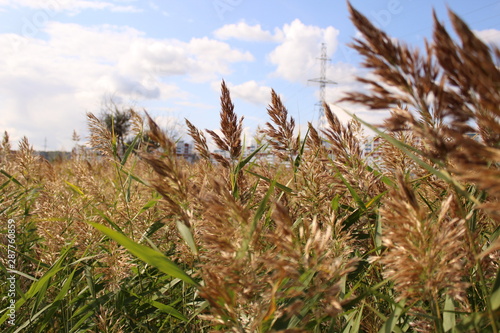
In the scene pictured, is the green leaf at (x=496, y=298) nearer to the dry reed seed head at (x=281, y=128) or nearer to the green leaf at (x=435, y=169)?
the green leaf at (x=435, y=169)

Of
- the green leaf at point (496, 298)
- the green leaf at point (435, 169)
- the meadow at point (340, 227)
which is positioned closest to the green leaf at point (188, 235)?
the meadow at point (340, 227)

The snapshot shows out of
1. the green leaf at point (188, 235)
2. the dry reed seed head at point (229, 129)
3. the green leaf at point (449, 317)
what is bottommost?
the green leaf at point (449, 317)

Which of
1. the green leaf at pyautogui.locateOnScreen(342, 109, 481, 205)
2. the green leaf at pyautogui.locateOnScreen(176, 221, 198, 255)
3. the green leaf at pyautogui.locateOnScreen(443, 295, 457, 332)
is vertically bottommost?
the green leaf at pyautogui.locateOnScreen(443, 295, 457, 332)

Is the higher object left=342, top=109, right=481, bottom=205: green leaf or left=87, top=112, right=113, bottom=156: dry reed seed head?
left=87, top=112, right=113, bottom=156: dry reed seed head

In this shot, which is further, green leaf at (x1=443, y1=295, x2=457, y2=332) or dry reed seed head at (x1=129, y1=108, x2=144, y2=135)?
dry reed seed head at (x1=129, y1=108, x2=144, y2=135)

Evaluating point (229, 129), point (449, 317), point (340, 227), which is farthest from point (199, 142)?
point (449, 317)

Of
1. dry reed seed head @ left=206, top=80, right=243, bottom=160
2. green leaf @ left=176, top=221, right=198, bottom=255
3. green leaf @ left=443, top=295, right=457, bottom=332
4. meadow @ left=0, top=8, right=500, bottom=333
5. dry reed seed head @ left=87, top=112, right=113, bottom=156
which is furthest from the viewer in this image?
dry reed seed head @ left=87, top=112, right=113, bottom=156

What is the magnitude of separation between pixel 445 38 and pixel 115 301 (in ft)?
6.00

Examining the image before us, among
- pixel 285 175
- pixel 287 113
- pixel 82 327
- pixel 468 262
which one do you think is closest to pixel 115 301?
pixel 82 327

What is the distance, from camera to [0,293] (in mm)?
2229

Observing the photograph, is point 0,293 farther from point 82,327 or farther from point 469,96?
point 469,96

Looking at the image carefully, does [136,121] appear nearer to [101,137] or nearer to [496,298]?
[101,137]

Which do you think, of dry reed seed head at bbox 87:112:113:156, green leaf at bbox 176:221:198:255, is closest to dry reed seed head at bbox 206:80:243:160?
green leaf at bbox 176:221:198:255

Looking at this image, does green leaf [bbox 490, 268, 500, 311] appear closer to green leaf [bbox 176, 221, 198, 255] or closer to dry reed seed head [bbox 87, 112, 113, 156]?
green leaf [bbox 176, 221, 198, 255]
